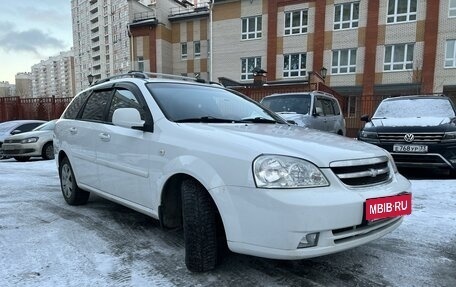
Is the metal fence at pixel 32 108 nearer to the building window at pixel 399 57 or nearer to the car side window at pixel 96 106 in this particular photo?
the car side window at pixel 96 106

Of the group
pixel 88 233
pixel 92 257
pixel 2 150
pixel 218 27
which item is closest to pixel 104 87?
pixel 88 233

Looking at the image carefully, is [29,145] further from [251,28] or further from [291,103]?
[251,28]

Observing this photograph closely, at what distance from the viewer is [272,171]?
219 cm

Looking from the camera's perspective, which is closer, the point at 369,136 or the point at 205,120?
the point at 205,120

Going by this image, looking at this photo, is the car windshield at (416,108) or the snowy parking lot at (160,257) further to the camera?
the car windshield at (416,108)

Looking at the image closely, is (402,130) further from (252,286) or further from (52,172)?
(52,172)

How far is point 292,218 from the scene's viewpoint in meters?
2.09

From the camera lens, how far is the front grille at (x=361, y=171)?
2.28 metres

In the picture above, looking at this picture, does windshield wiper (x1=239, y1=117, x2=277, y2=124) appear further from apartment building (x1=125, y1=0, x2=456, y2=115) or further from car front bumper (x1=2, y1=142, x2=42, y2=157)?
apartment building (x1=125, y1=0, x2=456, y2=115)

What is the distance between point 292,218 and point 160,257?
1380 mm

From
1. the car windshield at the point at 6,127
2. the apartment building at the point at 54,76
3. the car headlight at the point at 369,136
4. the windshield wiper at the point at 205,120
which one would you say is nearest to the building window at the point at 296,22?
the car windshield at the point at 6,127

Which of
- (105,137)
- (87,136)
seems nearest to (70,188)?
(87,136)

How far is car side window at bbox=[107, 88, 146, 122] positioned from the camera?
329 cm

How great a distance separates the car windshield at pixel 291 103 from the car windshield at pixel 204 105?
A: 432cm
